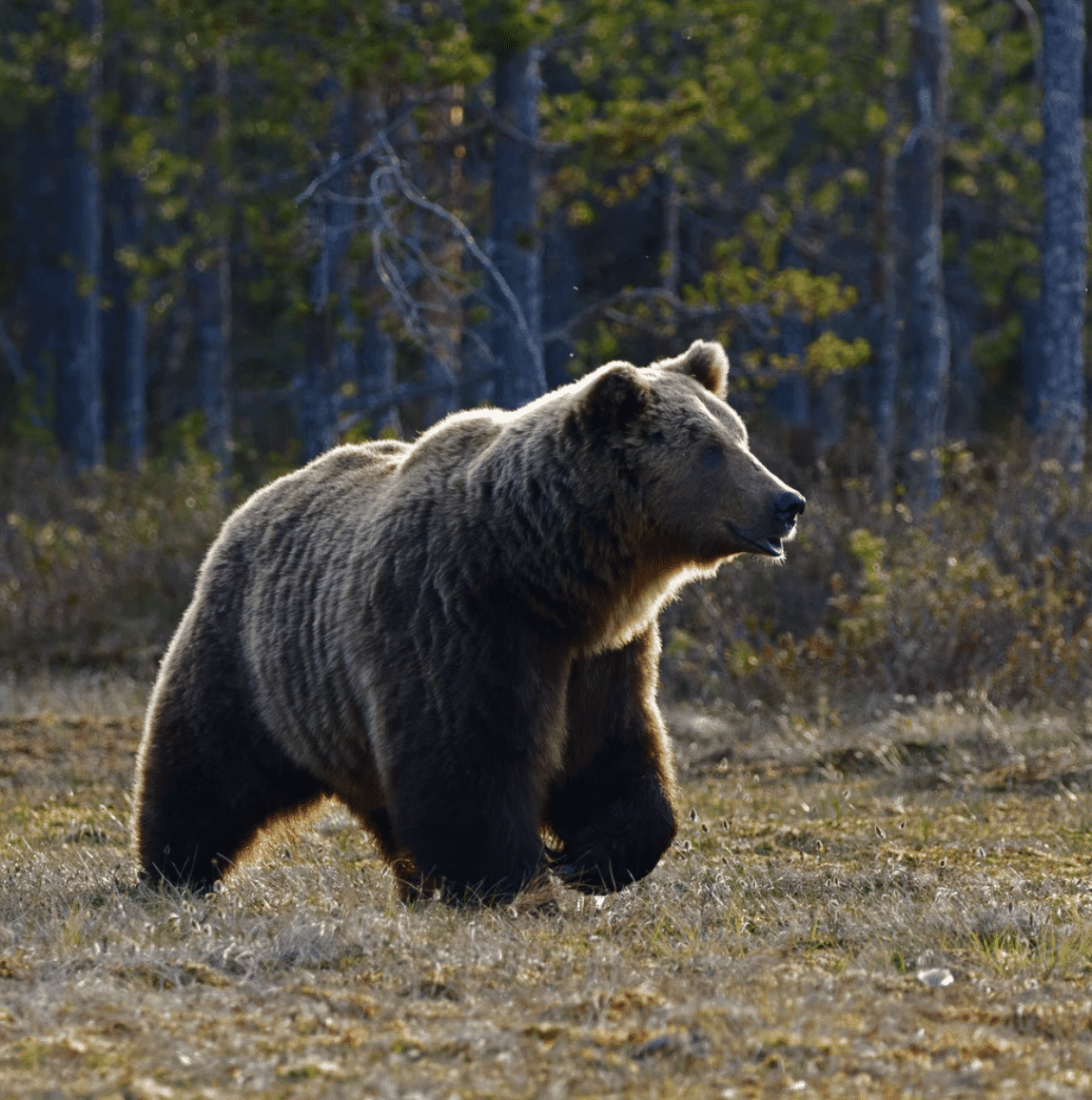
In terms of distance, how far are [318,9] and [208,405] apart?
421 inches

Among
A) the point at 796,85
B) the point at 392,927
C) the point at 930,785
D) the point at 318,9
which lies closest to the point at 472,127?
the point at 318,9

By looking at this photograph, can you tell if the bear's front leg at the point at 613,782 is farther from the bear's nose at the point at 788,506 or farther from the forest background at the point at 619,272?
the forest background at the point at 619,272

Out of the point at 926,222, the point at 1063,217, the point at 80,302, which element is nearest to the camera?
the point at 1063,217

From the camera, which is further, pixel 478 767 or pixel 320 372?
pixel 320 372

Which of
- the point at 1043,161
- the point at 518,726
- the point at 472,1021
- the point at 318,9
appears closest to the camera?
the point at 472,1021

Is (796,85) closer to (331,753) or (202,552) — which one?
(202,552)

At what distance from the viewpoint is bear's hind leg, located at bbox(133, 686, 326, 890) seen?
5293mm

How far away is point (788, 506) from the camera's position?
15.3 feet

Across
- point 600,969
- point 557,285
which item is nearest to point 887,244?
point 557,285

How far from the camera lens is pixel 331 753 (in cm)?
508

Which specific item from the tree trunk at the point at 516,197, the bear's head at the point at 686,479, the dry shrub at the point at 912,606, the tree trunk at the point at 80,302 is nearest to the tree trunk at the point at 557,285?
the tree trunk at the point at 80,302

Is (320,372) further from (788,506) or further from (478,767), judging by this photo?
(478,767)

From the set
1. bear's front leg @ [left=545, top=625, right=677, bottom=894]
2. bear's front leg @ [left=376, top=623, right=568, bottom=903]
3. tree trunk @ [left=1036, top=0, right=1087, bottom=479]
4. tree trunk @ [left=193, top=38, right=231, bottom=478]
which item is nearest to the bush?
tree trunk @ [left=1036, top=0, right=1087, bottom=479]

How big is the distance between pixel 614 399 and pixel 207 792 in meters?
1.90
